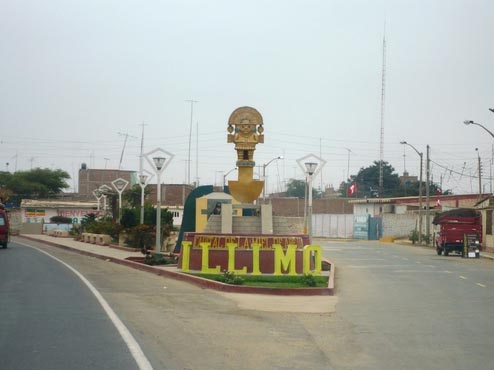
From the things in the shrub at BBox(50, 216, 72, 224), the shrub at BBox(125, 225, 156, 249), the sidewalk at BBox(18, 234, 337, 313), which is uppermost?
the shrub at BBox(50, 216, 72, 224)

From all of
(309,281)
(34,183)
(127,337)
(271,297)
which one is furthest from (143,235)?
(34,183)

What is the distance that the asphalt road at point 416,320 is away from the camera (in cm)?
1077

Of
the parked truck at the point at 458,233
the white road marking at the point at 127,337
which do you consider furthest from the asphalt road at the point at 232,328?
the parked truck at the point at 458,233

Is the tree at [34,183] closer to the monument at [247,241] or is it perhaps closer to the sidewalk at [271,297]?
the monument at [247,241]

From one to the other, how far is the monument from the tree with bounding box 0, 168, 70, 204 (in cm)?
8433

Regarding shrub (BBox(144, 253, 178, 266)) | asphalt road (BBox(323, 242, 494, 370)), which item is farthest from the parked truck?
shrub (BBox(144, 253, 178, 266))

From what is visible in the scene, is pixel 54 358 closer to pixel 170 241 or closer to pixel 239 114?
pixel 239 114

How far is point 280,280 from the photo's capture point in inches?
910

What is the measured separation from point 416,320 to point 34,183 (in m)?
101

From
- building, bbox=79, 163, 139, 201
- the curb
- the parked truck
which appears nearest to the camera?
the curb

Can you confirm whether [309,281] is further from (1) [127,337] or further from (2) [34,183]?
(2) [34,183]

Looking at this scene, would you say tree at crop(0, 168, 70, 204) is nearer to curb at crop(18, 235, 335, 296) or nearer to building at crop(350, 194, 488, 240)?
building at crop(350, 194, 488, 240)

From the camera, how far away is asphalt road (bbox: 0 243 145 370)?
381 inches

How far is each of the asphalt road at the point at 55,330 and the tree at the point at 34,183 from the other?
9169 centimetres
